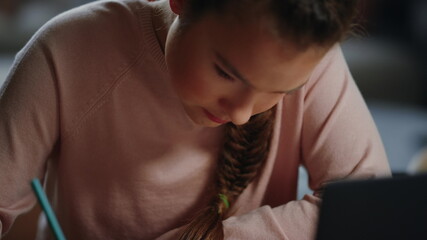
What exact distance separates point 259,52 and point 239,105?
0.08 m

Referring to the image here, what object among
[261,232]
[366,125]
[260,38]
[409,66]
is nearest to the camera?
[260,38]

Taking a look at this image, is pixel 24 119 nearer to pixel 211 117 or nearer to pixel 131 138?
pixel 131 138

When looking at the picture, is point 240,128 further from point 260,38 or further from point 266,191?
point 260,38

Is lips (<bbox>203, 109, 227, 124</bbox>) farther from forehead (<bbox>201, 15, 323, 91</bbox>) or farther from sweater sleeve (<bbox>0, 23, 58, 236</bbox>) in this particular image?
sweater sleeve (<bbox>0, 23, 58, 236</bbox>)

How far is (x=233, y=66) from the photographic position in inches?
27.0

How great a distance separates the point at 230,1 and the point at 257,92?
0.37 ft

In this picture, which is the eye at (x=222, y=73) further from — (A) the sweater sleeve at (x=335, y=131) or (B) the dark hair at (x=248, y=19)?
(A) the sweater sleeve at (x=335, y=131)

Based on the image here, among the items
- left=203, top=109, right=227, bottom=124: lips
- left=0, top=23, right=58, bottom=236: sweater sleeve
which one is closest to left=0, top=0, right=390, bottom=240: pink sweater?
left=0, top=23, right=58, bottom=236: sweater sleeve

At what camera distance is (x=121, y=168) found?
950 millimetres

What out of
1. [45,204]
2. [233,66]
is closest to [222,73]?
[233,66]

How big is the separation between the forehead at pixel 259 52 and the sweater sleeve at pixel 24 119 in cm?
30

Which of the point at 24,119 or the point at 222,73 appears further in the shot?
the point at 24,119

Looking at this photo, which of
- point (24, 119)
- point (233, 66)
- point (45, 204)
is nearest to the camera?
point (45, 204)

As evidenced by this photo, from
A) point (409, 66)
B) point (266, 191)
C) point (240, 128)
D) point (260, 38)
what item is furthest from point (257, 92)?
point (409, 66)
